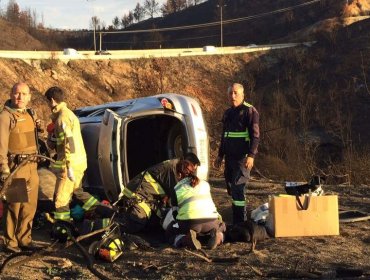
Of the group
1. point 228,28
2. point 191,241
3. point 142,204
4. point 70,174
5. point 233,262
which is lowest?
point 233,262

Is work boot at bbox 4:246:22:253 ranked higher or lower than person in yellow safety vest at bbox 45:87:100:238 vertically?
lower

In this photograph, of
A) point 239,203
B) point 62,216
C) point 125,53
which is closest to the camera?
point 62,216

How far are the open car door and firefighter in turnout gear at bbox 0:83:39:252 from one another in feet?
5.02

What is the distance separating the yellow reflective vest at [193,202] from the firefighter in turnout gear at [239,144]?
0.97m

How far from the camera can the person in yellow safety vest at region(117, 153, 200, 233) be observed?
22.4 feet

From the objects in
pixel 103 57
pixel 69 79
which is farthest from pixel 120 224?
pixel 103 57

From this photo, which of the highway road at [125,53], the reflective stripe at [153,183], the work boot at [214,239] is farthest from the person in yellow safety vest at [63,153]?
the highway road at [125,53]

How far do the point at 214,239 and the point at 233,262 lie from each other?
65cm

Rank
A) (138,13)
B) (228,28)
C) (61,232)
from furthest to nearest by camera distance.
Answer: (138,13) → (228,28) → (61,232)

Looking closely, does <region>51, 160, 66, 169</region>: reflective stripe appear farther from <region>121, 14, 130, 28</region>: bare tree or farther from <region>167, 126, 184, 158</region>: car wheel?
<region>121, 14, 130, 28</region>: bare tree

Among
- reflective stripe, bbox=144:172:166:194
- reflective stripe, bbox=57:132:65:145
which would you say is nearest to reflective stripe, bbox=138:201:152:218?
reflective stripe, bbox=144:172:166:194

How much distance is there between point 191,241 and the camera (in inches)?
229

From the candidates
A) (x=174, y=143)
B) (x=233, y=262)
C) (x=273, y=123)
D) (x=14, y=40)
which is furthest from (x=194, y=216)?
(x=14, y=40)

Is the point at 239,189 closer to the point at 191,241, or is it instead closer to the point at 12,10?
the point at 191,241
